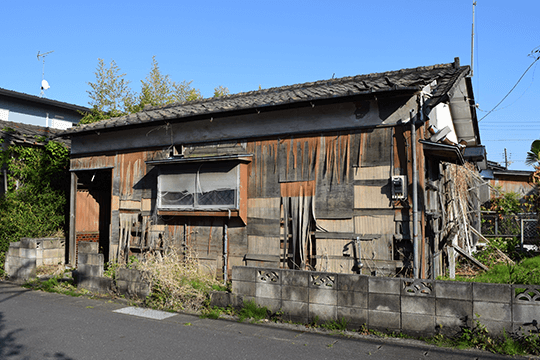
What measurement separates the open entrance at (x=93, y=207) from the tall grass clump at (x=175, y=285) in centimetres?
522

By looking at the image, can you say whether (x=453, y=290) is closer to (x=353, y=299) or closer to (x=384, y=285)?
(x=384, y=285)

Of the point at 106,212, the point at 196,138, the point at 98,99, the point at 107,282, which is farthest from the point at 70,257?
the point at 98,99

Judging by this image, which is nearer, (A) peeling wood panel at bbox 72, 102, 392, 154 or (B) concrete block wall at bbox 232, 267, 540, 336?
(B) concrete block wall at bbox 232, 267, 540, 336

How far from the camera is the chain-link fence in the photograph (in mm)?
15516

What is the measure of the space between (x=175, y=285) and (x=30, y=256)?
19.3 feet

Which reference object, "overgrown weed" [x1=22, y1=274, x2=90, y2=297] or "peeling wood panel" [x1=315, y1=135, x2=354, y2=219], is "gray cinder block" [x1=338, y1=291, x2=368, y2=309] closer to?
"peeling wood panel" [x1=315, y1=135, x2=354, y2=219]

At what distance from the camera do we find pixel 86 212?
14.0 meters

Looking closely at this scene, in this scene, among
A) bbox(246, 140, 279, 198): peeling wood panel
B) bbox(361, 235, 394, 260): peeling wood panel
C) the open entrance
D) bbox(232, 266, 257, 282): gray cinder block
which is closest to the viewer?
bbox(232, 266, 257, 282): gray cinder block

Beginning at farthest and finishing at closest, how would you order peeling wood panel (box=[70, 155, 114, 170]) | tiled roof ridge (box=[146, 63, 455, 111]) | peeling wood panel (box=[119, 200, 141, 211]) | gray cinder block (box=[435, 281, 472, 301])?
peeling wood panel (box=[70, 155, 114, 170]) → peeling wood panel (box=[119, 200, 141, 211]) → tiled roof ridge (box=[146, 63, 455, 111]) → gray cinder block (box=[435, 281, 472, 301])

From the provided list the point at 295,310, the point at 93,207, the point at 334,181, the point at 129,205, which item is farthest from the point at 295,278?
the point at 93,207

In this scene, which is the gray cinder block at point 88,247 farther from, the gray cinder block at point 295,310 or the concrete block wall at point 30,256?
the gray cinder block at point 295,310

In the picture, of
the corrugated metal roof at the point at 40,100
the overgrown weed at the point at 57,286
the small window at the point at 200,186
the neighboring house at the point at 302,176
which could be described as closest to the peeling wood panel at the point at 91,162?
the neighboring house at the point at 302,176

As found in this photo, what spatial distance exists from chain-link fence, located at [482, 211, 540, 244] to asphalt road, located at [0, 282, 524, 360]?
11323 mm

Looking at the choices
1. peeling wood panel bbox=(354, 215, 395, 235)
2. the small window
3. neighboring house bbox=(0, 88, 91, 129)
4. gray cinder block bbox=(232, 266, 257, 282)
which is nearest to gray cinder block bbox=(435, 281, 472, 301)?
peeling wood panel bbox=(354, 215, 395, 235)
